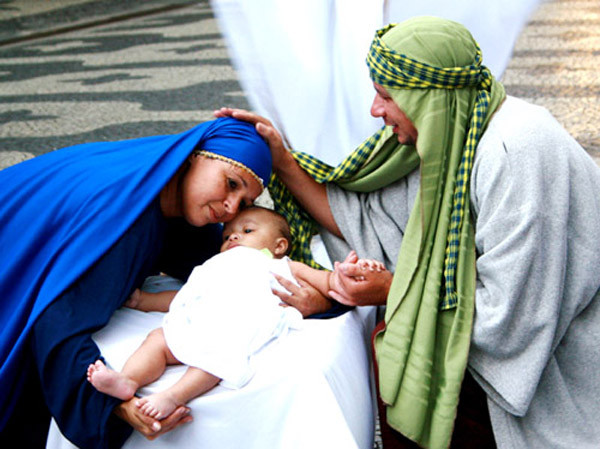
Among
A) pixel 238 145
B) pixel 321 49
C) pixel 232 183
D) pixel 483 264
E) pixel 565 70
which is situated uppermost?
pixel 321 49

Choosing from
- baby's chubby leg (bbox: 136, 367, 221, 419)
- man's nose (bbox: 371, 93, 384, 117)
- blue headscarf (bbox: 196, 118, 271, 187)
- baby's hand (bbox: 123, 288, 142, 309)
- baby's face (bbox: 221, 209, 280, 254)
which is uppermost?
man's nose (bbox: 371, 93, 384, 117)

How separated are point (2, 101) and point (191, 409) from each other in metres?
6.17

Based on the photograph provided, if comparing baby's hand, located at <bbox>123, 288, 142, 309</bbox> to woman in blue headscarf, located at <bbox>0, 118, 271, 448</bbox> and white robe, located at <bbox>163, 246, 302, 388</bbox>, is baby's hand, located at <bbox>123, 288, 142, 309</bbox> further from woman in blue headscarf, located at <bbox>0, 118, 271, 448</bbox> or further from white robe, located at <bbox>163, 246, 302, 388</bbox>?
white robe, located at <bbox>163, 246, 302, 388</bbox>

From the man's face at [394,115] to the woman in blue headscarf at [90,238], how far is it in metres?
0.45

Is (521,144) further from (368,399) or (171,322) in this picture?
(171,322)

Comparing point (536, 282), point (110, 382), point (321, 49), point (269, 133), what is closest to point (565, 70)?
point (321, 49)

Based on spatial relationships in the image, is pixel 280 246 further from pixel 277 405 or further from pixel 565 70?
pixel 565 70

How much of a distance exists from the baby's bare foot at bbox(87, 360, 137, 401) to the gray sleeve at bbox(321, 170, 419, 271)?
3.35ft

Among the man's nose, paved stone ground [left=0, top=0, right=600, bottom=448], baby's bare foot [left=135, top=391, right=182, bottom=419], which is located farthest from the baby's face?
→ paved stone ground [left=0, top=0, right=600, bottom=448]

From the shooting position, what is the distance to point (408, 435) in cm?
262

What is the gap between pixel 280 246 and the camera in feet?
9.79

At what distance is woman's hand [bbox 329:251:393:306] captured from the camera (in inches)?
107

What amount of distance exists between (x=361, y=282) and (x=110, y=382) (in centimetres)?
86

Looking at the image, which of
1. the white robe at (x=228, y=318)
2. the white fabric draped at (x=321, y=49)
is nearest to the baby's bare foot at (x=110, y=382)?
the white robe at (x=228, y=318)
